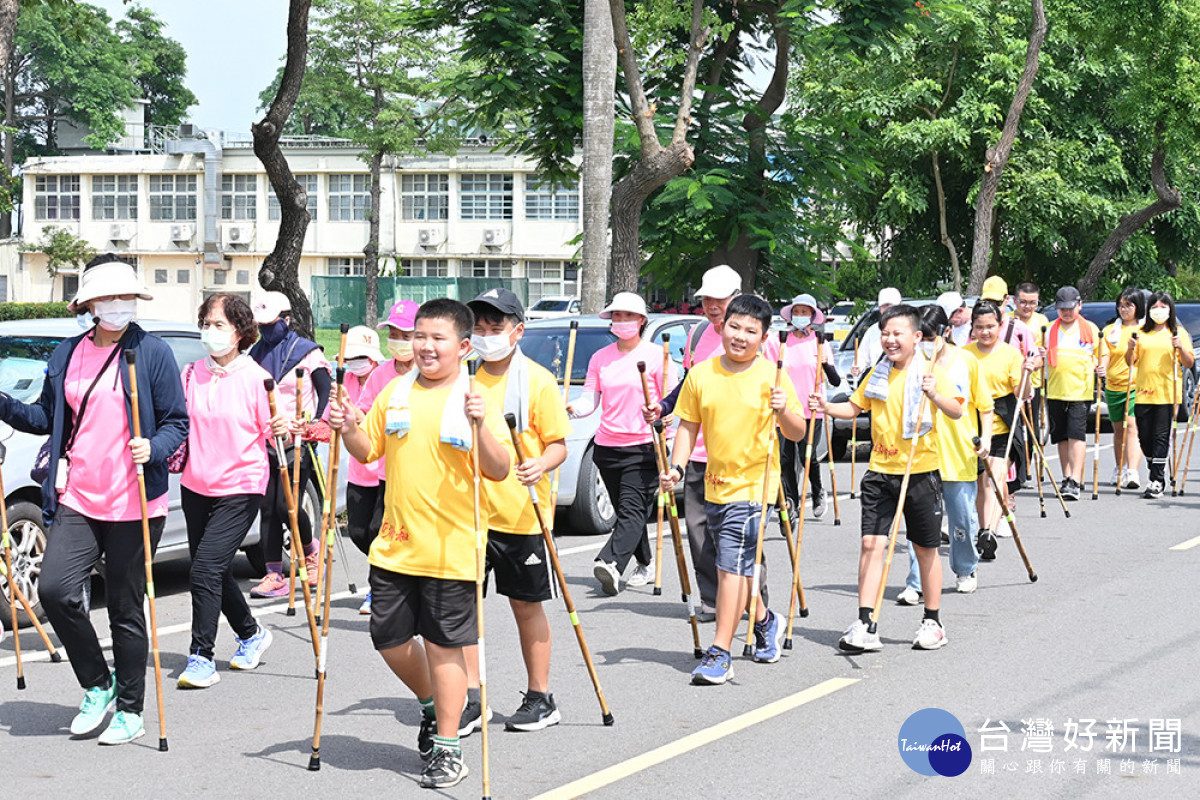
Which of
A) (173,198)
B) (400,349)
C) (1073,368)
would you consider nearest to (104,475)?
(400,349)

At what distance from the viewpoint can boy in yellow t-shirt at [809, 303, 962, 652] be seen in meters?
7.84

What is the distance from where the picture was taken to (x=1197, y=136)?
29.9 metres

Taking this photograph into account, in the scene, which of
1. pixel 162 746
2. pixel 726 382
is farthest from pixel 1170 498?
pixel 162 746

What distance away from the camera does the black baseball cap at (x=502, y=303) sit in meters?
5.97

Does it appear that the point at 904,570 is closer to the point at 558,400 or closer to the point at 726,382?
the point at 726,382

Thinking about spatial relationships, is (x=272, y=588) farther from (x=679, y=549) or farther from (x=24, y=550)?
(x=679, y=549)

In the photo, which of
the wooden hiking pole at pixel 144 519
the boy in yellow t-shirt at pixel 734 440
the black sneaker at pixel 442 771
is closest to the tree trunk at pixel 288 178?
the boy in yellow t-shirt at pixel 734 440

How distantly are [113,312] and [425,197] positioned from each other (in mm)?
55113

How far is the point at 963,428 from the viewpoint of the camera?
873 cm

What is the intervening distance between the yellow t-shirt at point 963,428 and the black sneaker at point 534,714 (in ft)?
10.2

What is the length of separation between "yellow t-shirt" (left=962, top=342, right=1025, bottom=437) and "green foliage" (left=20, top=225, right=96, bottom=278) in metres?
54.3

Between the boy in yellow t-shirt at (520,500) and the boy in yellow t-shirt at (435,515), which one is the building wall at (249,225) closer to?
the boy in yellow t-shirt at (520,500)

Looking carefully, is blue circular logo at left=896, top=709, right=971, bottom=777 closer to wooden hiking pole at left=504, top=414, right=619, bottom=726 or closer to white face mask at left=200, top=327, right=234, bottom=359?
wooden hiking pole at left=504, top=414, right=619, bottom=726

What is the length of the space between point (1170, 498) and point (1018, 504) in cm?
158
